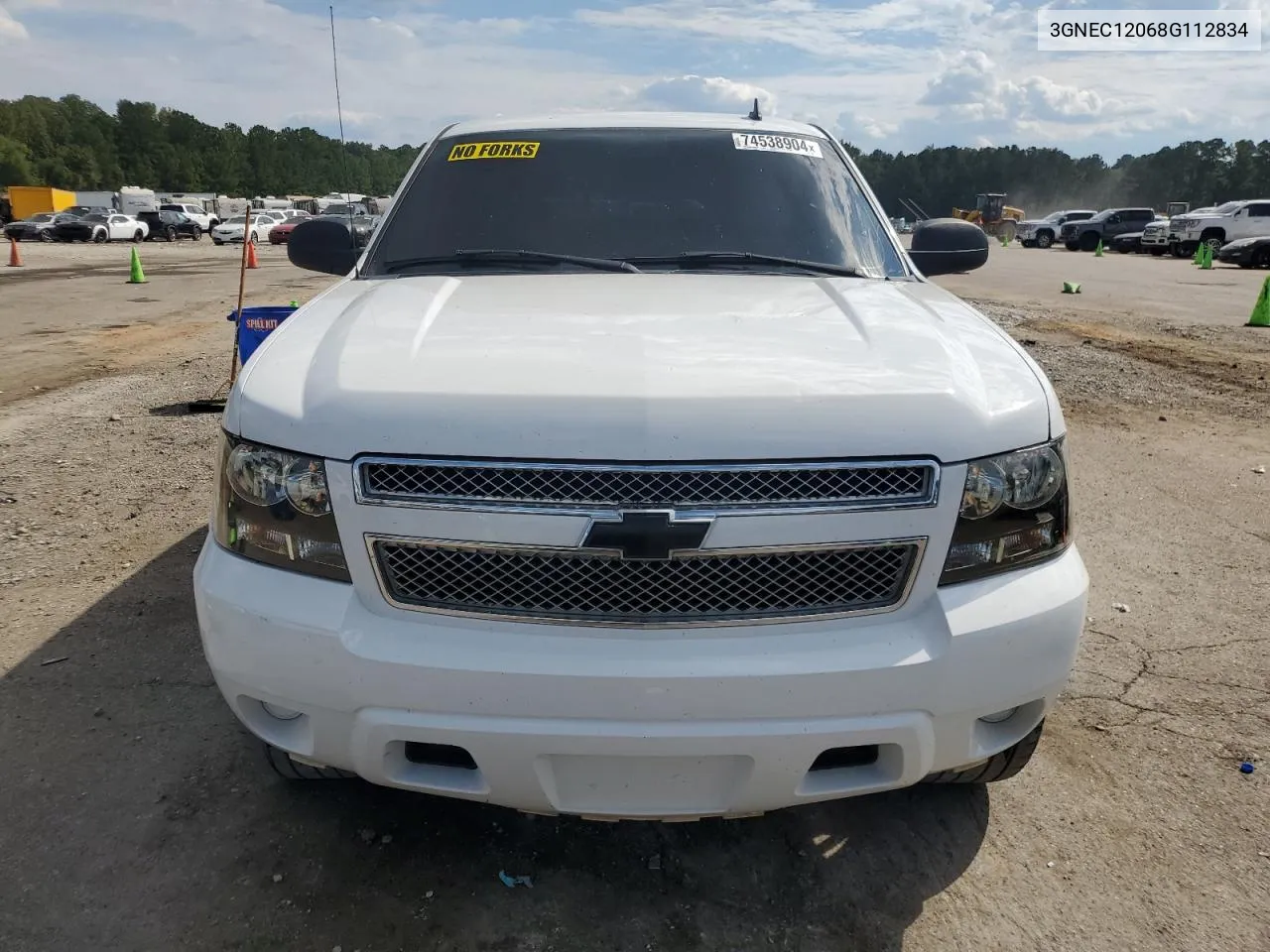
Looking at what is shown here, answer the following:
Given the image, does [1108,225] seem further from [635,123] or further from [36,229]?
[36,229]

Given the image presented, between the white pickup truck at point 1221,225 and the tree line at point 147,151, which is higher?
the tree line at point 147,151

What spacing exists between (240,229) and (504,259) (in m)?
42.0

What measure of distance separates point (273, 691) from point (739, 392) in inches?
45.2

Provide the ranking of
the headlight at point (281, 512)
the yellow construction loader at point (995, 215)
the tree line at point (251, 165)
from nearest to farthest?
the headlight at point (281, 512), the yellow construction loader at point (995, 215), the tree line at point (251, 165)

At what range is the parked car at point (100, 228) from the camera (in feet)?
126

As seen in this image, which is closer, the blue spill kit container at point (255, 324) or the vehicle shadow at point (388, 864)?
the vehicle shadow at point (388, 864)

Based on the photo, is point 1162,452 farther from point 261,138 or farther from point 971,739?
point 261,138

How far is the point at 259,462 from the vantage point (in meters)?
1.97

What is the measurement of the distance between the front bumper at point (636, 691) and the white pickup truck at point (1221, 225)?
105 feet

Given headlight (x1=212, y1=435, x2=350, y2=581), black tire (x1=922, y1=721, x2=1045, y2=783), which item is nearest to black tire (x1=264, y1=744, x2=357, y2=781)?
headlight (x1=212, y1=435, x2=350, y2=581)

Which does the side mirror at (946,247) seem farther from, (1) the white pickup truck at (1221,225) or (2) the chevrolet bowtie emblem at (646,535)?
(1) the white pickup truck at (1221,225)

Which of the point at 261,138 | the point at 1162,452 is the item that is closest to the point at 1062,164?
the point at 261,138

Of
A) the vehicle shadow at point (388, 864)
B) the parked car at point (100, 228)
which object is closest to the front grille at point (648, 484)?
the vehicle shadow at point (388, 864)

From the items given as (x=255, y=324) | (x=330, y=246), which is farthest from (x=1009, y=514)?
(x=255, y=324)
